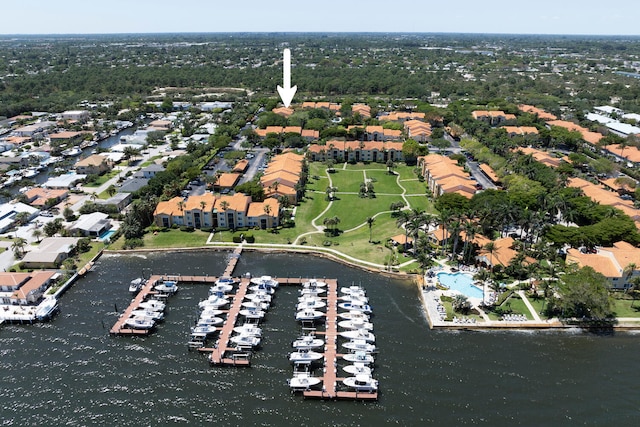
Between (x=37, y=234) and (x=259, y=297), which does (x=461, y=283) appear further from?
(x=37, y=234)

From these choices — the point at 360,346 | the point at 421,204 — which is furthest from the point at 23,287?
the point at 421,204

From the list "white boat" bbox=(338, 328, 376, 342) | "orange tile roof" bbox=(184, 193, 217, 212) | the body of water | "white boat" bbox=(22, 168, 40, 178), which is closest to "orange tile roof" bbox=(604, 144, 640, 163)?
the body of water

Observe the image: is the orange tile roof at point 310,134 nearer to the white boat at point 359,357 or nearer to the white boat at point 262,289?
the white boat at point 262,289

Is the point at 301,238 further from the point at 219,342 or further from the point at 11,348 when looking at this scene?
the point at 11,348

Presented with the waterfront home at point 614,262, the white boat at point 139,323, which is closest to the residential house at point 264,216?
the white boat at point 139,323

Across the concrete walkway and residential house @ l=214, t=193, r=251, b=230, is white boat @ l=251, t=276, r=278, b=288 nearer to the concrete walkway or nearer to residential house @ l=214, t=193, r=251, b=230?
residential house @ l=214, t=193, r=251, b=230
